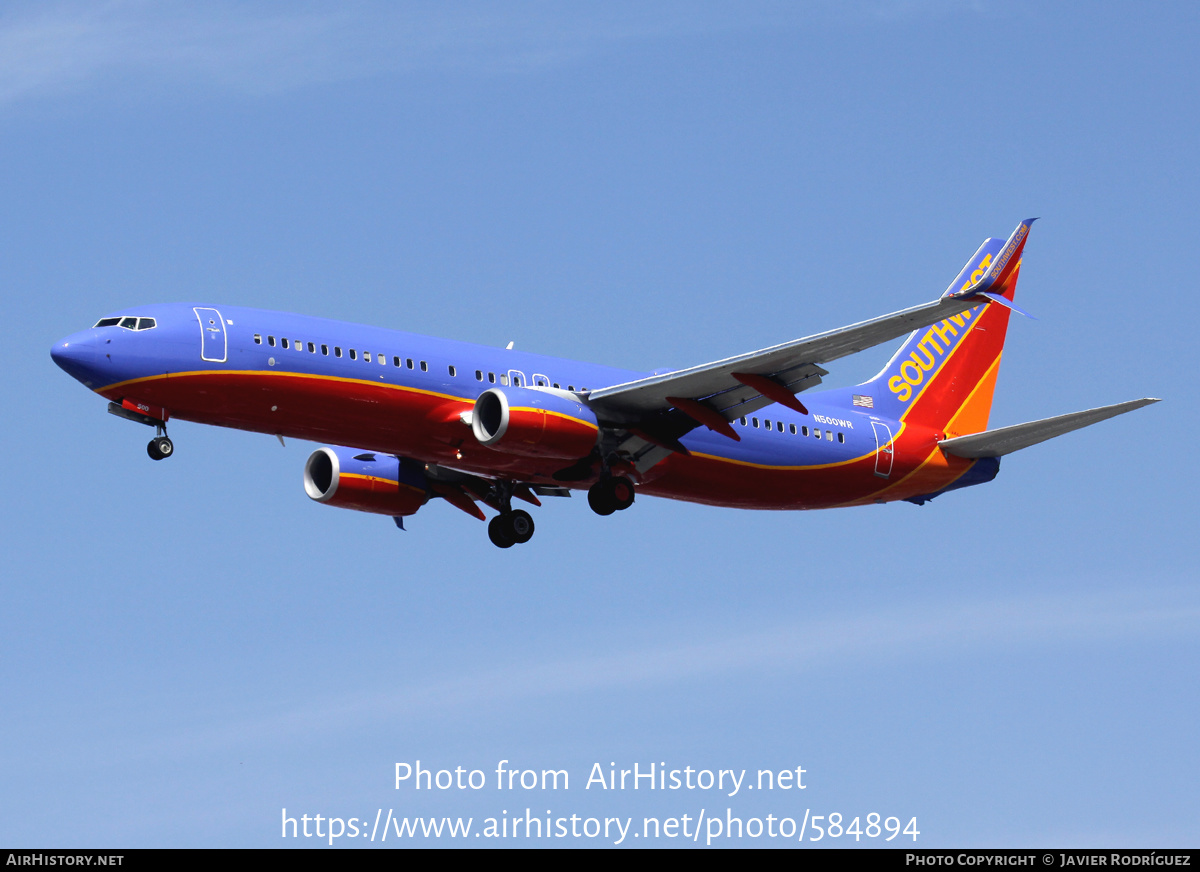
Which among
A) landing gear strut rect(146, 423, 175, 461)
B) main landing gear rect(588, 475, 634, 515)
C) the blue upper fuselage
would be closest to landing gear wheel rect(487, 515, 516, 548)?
main landing gear rect(588, 475, 634, 515)

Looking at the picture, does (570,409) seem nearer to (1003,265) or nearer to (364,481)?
(364,481)

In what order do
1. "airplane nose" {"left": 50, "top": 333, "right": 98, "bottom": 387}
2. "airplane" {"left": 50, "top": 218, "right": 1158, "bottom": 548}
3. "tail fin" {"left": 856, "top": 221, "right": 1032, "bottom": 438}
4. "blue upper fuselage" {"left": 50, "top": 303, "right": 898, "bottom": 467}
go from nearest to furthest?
1. "airplane nose" {"left": 50, "top": 333, "right": 98, "bottom": 387}
2. "blue upper fuselage" {"left": 50, "top": 303, "right": 898, "bottom": 467}
3. "airplane" {"left": 50, "top": 218, "right": 1158, "bottom": 548}
4. "tail fin" {"left": 856, "top": 221, "right": 1032, "bottom": 438}

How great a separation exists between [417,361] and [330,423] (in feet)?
9.02

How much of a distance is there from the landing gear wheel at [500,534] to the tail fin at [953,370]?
473 inches

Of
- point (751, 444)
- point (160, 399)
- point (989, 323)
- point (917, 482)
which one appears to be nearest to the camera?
point (160, 399)

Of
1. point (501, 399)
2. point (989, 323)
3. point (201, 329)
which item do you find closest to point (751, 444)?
point (501, 399)

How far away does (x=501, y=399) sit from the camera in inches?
1554

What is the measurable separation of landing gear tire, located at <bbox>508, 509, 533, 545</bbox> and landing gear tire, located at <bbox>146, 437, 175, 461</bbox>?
38.7 feet

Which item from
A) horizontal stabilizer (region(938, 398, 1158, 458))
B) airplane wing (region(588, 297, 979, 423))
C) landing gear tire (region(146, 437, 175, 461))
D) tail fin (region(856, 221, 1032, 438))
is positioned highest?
tail fin (region(856, 221, 1032, 438))

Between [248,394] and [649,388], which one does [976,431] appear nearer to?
[649,388]

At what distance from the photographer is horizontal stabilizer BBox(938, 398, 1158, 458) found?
41.8 m

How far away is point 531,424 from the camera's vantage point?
3953 centimetres

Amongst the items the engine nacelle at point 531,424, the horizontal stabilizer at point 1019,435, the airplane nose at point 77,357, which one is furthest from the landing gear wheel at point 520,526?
the airplane nose at point 77,357

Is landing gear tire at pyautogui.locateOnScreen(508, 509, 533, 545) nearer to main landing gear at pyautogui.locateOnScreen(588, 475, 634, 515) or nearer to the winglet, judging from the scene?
main landing gear at pyautogui.locateOnScreen(588, 475, 634, 515)
